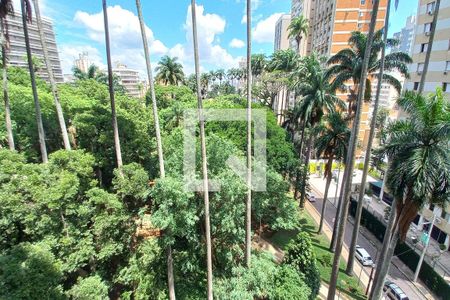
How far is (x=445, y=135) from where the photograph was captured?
9.04 metres

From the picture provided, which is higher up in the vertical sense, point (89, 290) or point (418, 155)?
point (418, 155)

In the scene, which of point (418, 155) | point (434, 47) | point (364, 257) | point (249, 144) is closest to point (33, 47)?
point (249, 144)

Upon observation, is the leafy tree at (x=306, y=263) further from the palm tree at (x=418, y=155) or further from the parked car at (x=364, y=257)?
the parked car at (x=364, y=257)

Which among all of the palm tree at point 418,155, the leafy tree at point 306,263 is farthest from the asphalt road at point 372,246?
the palm tree at point 418,155

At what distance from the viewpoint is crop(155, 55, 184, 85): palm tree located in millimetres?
46812

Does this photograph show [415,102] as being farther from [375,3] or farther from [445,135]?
[375,3]

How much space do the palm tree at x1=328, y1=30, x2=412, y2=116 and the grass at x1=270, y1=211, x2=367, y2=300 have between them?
11286 millimetres

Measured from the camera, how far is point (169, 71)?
4725 centimetres

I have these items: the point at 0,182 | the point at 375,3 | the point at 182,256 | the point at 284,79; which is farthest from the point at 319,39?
the point at 0,182

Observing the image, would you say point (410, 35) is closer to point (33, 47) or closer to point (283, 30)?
point (283, 30)

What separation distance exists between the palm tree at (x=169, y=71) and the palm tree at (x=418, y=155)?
43.0 m

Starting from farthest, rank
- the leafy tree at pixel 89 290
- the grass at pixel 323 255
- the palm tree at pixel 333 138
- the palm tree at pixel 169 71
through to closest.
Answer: the palm tree at pixel 169 71, the palm tree at pixel 333 138, the grass at pixel 323 255, the leafy tree at pixel 89 290

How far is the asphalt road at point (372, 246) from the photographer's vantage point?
1762cm

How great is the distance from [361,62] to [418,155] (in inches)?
399
